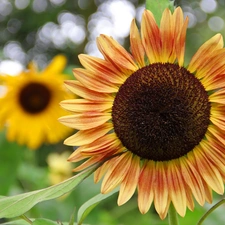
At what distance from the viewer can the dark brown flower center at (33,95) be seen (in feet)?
4.39

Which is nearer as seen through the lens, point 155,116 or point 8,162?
point 155,116

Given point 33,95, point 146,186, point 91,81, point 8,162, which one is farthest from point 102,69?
point 33,95

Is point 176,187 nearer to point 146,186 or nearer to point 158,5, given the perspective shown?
point 146,186

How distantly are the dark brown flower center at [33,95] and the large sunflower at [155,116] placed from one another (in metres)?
0.83

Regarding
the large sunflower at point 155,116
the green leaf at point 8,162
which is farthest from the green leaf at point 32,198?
the green leaf at point 8,162

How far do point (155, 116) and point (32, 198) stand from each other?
0.45 feet

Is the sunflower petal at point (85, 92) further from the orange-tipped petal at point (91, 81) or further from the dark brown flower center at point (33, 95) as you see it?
the dark brown flower center at point (33, 95)

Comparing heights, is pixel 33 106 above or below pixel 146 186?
above

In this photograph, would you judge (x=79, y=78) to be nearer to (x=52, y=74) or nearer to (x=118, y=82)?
(x=118, y=82)

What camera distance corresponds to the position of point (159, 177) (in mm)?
496

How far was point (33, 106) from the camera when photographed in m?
1.36

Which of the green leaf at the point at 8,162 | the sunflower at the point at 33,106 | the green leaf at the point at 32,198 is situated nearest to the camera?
the green leaf at the point at 32,198

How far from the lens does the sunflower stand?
130cm

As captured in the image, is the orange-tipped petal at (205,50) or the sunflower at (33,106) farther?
the sunflower at (33,106)
